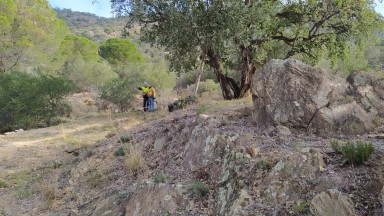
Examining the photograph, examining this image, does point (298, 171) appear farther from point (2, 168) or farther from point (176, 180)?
point (2, 168)

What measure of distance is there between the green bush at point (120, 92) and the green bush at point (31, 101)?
1876 mm

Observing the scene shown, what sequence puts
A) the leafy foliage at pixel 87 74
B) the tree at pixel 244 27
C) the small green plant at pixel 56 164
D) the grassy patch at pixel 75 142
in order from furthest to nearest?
the leafy foliage at pixel 87 74, the tree at pixel 244 27, the grassy patch at pixel 75 142, the small green plant at pixel 56 164

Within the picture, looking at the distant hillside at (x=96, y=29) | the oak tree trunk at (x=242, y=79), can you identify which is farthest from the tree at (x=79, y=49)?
the distant hillside at (x=96, y=29)

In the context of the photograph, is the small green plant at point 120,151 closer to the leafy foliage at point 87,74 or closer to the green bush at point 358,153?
the green bush at point 358,153

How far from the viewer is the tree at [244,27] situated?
10.7m

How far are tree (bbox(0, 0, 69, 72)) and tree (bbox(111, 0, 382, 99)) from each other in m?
11.7

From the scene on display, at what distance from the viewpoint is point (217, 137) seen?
5016 millimetres

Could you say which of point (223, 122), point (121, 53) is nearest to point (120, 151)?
point (223, 122)

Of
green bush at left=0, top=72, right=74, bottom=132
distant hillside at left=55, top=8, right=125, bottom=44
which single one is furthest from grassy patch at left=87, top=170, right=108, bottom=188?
distant hillside at left=55, top=8, right=125, bottom=44

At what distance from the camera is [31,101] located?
629 inches

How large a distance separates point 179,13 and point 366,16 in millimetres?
6315

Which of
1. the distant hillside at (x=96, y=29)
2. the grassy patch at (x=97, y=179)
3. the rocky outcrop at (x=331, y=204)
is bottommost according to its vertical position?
the grassy patch at (x=97, y=179)

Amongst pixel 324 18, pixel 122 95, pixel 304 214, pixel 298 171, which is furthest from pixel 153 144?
pixel 122 95

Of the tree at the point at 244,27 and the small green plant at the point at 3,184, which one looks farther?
the tree at the point at 244,27
